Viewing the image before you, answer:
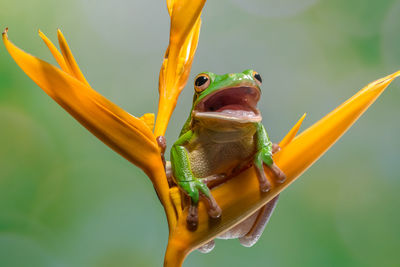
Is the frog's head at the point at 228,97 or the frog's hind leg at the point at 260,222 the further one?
the frog's hind leg at the point at 260,222

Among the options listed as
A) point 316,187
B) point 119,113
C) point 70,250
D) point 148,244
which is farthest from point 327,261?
point 119,113

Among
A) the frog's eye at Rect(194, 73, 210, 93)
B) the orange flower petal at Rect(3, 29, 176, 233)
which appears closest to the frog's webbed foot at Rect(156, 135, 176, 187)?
the orange flower petal at Rect(3, 29, 176, 233)

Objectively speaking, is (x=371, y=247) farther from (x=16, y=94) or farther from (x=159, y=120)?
(x=16, y=94)

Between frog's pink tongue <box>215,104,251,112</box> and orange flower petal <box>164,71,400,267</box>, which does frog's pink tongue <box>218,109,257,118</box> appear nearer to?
frog's pink tongue <box>215,104,251,112</box>

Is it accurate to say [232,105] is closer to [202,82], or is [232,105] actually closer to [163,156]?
[202,82]

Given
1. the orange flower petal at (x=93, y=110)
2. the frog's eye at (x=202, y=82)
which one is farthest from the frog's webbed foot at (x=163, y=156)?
the frog's eye at (x=202, y=82)

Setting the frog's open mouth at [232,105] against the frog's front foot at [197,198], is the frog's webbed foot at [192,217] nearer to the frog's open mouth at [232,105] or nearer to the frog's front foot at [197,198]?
the frog's front foot at [197,198]
